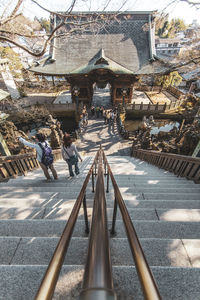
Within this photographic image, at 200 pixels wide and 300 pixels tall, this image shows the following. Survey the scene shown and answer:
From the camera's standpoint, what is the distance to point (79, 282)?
1018 millimetres

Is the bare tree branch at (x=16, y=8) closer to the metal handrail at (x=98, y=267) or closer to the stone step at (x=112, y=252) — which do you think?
the stone step at (x=112, y=252)

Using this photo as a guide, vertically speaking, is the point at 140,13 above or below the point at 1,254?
above

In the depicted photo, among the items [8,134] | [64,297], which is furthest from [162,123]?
[64,297]

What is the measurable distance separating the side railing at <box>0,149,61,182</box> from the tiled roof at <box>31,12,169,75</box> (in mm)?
11501

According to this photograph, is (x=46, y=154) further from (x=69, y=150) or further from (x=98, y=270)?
(x=98, y=270)

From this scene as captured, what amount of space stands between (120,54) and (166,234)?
17.7 m

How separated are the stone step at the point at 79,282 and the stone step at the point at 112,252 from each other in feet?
0.88

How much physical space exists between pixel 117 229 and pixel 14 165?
4084 millimetres

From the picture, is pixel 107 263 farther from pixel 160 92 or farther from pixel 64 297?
pixel 160 92

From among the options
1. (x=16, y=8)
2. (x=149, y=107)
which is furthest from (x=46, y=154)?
(x=149, y=107)

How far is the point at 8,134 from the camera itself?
27.2 ft

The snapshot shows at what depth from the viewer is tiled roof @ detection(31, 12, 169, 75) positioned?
14.6 m

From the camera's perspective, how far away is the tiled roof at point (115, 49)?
14609mm

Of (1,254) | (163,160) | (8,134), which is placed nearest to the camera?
(1,254)
